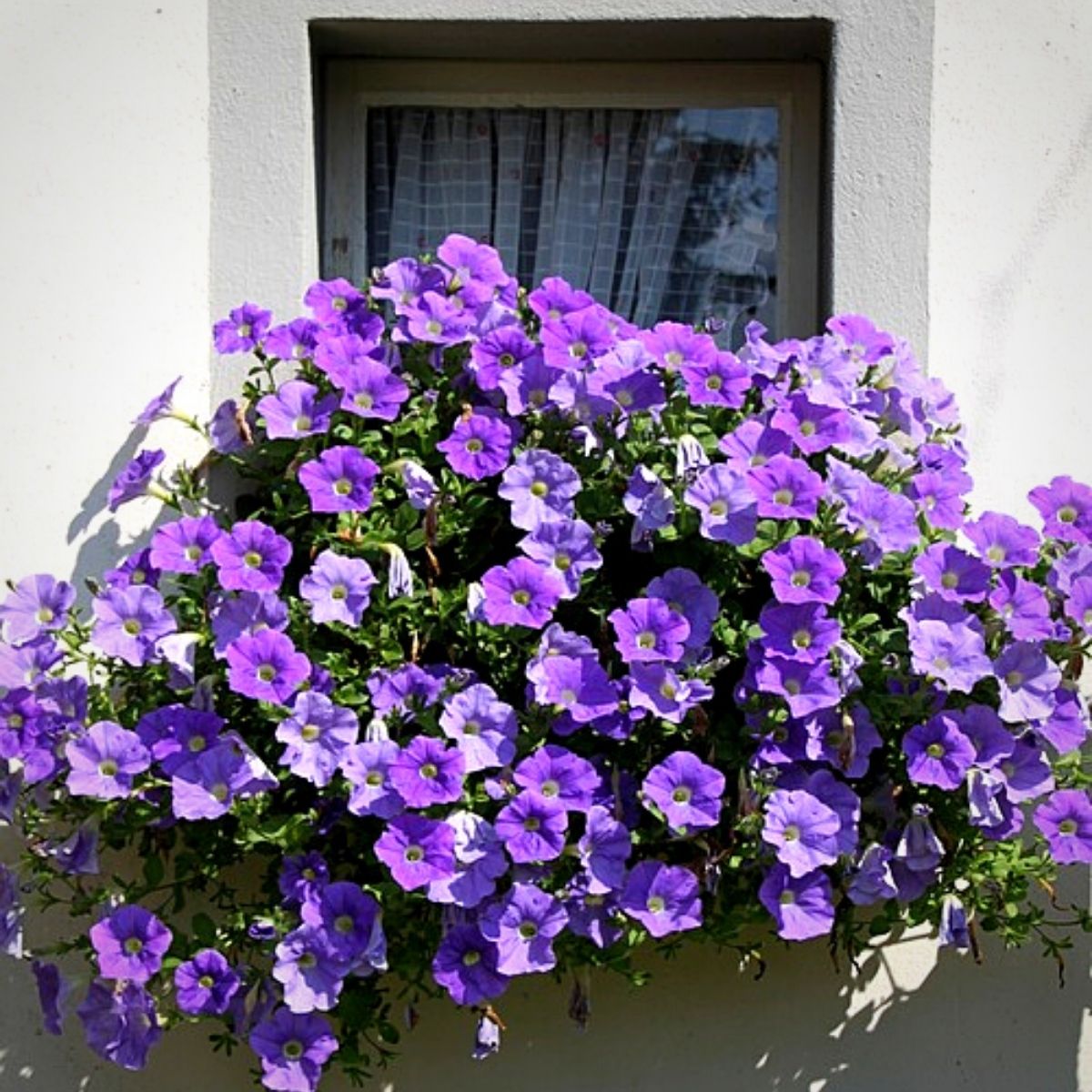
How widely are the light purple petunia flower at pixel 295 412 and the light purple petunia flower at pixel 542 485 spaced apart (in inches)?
13.0

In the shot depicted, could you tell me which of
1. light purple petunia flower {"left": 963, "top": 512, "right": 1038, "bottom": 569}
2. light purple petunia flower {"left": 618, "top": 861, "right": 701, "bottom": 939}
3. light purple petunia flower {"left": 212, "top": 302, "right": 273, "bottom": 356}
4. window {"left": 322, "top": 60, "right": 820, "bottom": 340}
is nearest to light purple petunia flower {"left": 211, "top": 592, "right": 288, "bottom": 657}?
light purple petunia flower {"left": 212, "top": 302, "right": 273, "bottom": 356}

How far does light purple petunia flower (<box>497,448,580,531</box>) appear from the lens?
3031 mm

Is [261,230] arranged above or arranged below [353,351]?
above

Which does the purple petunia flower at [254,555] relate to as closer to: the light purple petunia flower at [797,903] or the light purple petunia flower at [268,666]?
the light purple petunia flower at [268,666]

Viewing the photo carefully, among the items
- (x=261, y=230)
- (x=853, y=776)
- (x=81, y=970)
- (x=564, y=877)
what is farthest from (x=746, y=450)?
(x=81, y=970)

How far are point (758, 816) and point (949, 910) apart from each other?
1.24 ft

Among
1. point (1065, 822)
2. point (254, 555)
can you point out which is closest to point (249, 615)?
point (254, 555)

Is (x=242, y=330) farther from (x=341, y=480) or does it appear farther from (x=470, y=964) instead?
(x=470, y=964)

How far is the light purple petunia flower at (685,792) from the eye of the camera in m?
2.91

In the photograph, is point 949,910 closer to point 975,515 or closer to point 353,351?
point 975,515

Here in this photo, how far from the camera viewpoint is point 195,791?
2918 mm

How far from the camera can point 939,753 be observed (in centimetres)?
297

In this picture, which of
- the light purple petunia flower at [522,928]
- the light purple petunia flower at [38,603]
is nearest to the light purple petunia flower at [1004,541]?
the light purple petunia flower at [522,928]

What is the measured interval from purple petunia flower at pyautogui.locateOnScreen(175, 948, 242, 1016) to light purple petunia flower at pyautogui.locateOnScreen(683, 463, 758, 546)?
3.26 ft
